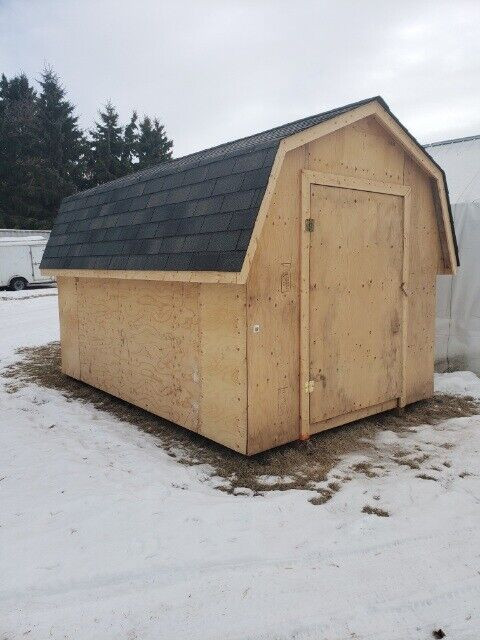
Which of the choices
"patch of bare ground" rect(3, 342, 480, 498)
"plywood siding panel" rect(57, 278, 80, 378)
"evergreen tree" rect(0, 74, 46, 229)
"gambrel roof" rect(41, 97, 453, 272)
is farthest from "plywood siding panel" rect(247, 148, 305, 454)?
"evergreen tree" rect(0, 74, 46, 229)

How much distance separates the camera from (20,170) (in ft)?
115

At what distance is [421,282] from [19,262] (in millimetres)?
20838

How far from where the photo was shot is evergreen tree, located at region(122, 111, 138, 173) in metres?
38.2

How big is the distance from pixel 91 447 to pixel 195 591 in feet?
8.08

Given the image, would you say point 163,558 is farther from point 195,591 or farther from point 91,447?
point 91,447

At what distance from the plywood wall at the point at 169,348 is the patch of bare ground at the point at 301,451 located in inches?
6.6

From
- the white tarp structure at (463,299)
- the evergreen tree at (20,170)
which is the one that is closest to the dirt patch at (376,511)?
the white tarp structure at (463,299)

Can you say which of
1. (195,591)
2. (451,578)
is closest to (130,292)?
(195,591)

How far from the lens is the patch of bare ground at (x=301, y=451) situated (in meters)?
4.09

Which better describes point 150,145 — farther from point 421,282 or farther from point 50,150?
point 421,282

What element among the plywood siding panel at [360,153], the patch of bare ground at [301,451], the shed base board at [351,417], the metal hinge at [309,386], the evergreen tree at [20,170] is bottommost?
the patch of bare ground at [301,451]

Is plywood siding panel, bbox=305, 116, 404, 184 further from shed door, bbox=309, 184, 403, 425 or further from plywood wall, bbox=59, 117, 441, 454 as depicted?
shed door, bbox=309, 184, 403, 425

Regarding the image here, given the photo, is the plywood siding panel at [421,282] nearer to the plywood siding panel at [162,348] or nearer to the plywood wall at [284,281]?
the plywood wall at [284,281]

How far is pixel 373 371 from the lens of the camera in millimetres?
5492
